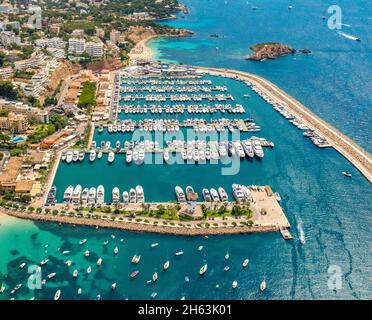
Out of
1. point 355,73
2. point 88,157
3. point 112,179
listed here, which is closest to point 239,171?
point 112,179

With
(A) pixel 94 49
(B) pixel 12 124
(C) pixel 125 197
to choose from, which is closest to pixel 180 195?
(C) pixel 125 197

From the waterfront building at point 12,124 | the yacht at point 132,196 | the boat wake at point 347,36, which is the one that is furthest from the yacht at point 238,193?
the boat wake at point 347,36

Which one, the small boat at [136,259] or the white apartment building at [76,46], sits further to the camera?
the white apartment building at [76,46]

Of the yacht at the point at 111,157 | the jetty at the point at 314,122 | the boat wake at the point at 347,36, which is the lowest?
the yacht at the point at 111,157

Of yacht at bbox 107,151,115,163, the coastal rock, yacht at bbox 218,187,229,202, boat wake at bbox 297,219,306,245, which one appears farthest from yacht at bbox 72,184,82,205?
the coastal rock

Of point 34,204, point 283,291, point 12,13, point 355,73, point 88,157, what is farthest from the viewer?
point 12,13

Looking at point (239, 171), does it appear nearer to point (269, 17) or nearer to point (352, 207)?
point (352, 207)

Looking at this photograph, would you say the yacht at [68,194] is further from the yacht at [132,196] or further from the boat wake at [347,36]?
the boat wake at [347,36]

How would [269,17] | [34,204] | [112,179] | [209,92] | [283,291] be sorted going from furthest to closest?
[269,17] → [209,92] → [112,179] → [34,204] → [283,291]
